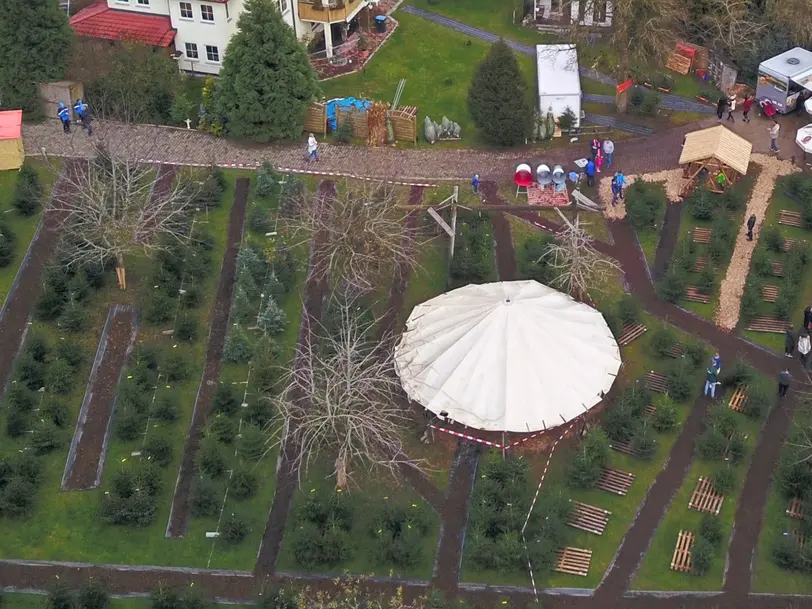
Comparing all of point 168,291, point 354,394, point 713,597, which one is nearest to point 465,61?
point 168,291

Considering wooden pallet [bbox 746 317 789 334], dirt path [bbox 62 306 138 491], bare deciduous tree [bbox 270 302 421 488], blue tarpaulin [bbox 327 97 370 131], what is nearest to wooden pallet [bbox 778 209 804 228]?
wooden pallet [bbox 746 317 789 334]

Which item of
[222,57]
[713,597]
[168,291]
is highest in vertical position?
[222,57]

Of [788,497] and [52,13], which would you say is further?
[52,13]

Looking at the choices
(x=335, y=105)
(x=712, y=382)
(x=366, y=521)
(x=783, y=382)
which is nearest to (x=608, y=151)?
(x=335, y=105)

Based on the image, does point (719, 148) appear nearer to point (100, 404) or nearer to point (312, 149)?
point (312, 149)

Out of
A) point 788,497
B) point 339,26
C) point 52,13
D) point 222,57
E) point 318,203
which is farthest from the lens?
point 339,26

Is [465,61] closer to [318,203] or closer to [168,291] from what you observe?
[318,203]

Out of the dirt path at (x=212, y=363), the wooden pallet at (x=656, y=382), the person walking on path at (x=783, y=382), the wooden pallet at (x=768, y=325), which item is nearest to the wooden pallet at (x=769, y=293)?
the wooden pallet at (x=768, y=325)
